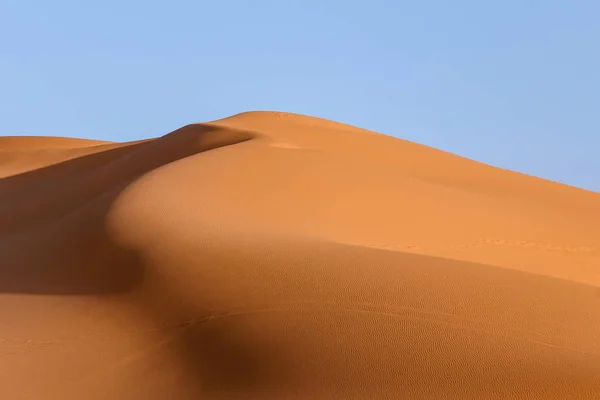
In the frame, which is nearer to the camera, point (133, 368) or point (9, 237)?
point (133, 368)

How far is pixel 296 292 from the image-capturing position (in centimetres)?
394

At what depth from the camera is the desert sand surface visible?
3.22 metres

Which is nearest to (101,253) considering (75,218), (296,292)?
(75,218)

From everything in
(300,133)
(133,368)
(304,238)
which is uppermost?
(300,133)

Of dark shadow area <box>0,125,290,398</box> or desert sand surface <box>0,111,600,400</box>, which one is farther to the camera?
dark shadow area <box>0,125,290,398</box>

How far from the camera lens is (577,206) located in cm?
916

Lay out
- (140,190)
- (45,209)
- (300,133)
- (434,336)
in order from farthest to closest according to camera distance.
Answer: (300,133) < (45,209) < (140,190) < (434,336)

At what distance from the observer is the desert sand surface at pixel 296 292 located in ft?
10.6

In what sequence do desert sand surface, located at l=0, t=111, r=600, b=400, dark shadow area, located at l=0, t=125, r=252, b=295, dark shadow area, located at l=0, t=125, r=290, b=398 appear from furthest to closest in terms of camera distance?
dark shadow area, located at l=0, t=125, r=252, b=295
dark shadow area, located at l=0, t=125, r=290, b=398
desert sand surface, located at l=0, t=111, r=600, b=400

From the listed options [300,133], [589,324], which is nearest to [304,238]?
[589,324]

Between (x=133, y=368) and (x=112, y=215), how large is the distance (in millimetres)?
2326

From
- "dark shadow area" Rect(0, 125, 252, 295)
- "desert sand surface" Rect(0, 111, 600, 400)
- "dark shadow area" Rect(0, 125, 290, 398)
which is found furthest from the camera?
"dark shadow area" Rect(0, 125, 252, 295)

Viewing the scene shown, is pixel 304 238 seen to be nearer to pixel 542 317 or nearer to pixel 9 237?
pixel 542 317

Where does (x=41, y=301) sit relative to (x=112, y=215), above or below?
below
